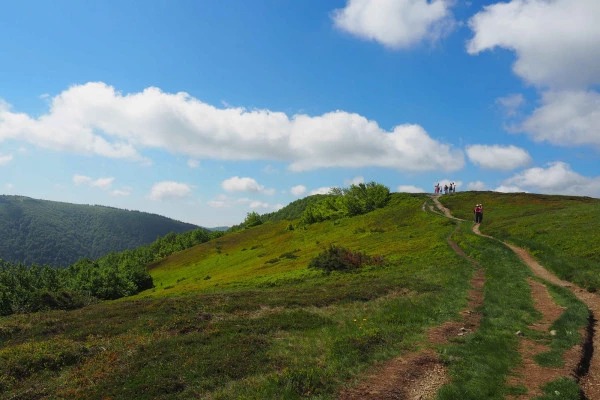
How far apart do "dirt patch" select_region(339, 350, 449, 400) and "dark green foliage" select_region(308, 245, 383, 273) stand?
24941 mm

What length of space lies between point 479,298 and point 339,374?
13.9 m

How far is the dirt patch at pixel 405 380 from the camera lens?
10836mm

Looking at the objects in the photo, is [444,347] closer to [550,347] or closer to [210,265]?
[550,347]

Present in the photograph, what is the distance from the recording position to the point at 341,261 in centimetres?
3916

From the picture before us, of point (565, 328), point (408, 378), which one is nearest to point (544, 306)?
point (565, 328)

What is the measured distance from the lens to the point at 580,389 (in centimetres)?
1050

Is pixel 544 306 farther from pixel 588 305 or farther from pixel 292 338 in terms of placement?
pixel 292 338

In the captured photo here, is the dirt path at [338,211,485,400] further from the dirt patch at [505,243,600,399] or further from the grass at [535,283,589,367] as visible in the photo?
the dirt patch at [505,243,600,399]

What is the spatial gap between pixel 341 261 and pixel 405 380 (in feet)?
90.0

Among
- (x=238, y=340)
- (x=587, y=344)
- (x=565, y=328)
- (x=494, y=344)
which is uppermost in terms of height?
(x=565, y=328)

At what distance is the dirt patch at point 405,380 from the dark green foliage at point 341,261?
2494cm

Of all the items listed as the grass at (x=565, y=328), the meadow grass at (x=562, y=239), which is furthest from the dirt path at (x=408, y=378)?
the meadow grass at (x=562, y=239)

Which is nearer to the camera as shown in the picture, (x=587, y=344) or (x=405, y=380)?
(x=405, y=380)

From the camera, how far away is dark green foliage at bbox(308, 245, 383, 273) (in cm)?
3875
